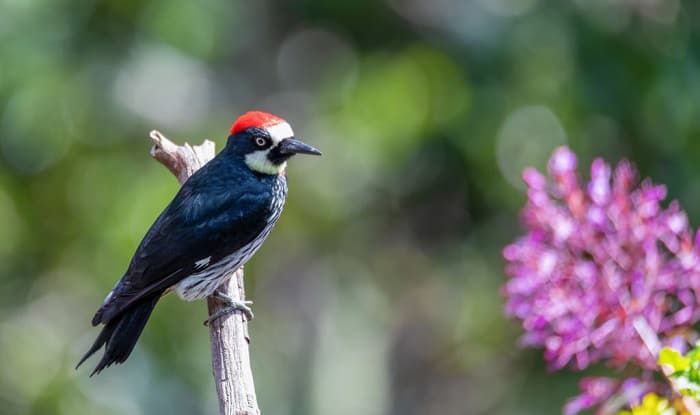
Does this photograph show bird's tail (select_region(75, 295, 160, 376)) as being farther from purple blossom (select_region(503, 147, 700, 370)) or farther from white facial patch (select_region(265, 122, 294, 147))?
purple blossom (select_region(503, 147, 700, 370))

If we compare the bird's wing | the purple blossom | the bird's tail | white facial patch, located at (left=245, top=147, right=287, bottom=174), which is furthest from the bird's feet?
the purple blossom

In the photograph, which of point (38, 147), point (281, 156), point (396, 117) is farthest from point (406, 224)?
point (281, 156)

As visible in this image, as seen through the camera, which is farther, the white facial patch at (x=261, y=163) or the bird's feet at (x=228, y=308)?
the white facial patch at (x=261, y=163)

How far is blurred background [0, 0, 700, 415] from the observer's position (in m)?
8.36

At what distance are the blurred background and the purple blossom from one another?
5.25m

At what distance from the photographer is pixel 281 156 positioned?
4438 mm

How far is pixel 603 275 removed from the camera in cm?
276

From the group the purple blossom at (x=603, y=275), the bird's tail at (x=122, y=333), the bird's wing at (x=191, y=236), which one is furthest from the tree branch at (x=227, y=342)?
the purple blossom at (x=603, y=275)

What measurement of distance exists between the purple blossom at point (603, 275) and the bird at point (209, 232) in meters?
1.26

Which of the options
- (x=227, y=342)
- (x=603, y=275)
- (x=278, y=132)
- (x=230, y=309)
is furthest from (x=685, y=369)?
(x=278, y=132)

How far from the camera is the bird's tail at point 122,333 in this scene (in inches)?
Answer: 153

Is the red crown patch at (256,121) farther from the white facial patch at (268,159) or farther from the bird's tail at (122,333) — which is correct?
the bird's tail at (122,333)

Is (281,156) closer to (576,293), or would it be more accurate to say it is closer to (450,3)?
(576,293)

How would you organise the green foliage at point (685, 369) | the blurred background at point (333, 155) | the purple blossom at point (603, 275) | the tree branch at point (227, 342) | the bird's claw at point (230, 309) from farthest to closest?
1. the blurred background at point (333, 155)
2. the bird's claw at point (230, 309)
3. the tree branch at point (227, 342)
4. the purple blossom at point (603, 275)
5. the green foliage at point (685, 369)
